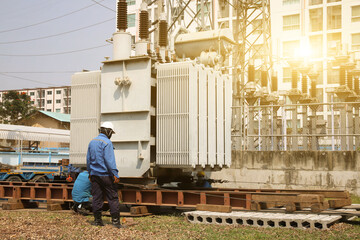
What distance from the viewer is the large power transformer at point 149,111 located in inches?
431

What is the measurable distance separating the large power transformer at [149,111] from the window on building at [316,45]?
43569mm

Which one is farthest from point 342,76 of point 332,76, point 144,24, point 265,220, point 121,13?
point 332,76

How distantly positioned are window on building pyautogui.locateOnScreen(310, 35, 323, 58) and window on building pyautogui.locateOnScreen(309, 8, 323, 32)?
116 centimetres

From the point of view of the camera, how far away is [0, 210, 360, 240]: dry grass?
7.99 m

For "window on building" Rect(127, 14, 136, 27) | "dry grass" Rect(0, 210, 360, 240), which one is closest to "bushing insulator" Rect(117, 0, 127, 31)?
"dry grass" Rect(0, 210, 360, 240)

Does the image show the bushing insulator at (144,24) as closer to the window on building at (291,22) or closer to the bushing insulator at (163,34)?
the bushing insulator at (163,34)

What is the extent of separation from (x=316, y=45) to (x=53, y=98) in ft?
268

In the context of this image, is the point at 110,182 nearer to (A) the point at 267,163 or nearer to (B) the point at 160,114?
(B) the point at 160,114

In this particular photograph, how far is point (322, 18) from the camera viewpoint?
52750 mm

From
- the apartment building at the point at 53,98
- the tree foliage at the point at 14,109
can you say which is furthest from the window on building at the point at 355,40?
the apartment building at the point at 53,98

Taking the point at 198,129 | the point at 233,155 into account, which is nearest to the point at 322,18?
the point at 233,155

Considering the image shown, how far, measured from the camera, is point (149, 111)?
36.6ft

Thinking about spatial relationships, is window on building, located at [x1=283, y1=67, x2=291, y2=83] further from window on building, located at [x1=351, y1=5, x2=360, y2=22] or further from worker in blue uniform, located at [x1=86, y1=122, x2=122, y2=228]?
worker in blue uniform, located at [x1=86, y1=122, x2=122, y2=228]

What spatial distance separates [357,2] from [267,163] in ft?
134
